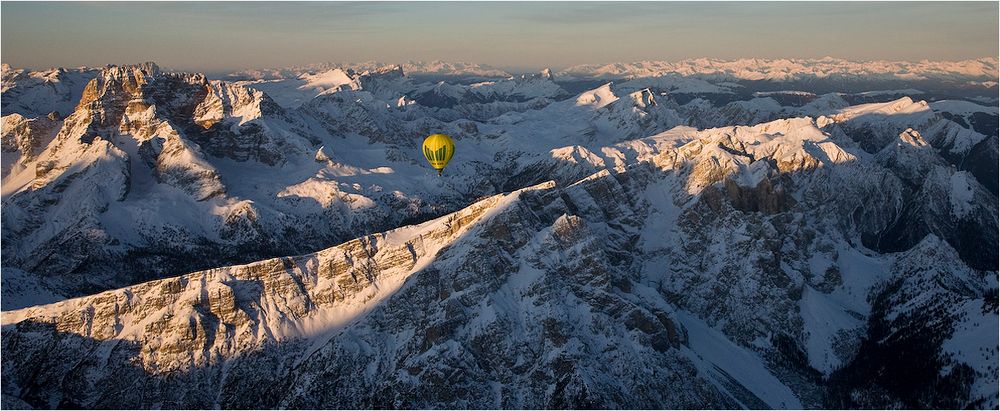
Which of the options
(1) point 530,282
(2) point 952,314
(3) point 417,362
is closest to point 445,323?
(3) point 417,362

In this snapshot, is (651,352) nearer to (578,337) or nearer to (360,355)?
(578,337)

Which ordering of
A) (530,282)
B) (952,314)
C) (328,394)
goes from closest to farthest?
(328,394)
(530,282)
(952,314)

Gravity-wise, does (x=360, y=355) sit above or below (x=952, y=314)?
above

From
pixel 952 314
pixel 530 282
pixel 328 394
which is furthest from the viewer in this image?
pixel 952 314

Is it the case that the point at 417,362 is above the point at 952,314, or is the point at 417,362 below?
above

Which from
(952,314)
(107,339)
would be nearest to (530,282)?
(107,339)

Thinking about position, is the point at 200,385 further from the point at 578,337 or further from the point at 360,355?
the point at 578,337

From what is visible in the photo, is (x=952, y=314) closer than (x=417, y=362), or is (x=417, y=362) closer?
(x=417, y=362)

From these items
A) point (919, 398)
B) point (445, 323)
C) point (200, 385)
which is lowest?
point (919, 398)

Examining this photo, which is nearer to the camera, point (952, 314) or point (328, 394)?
point (328, 394)
